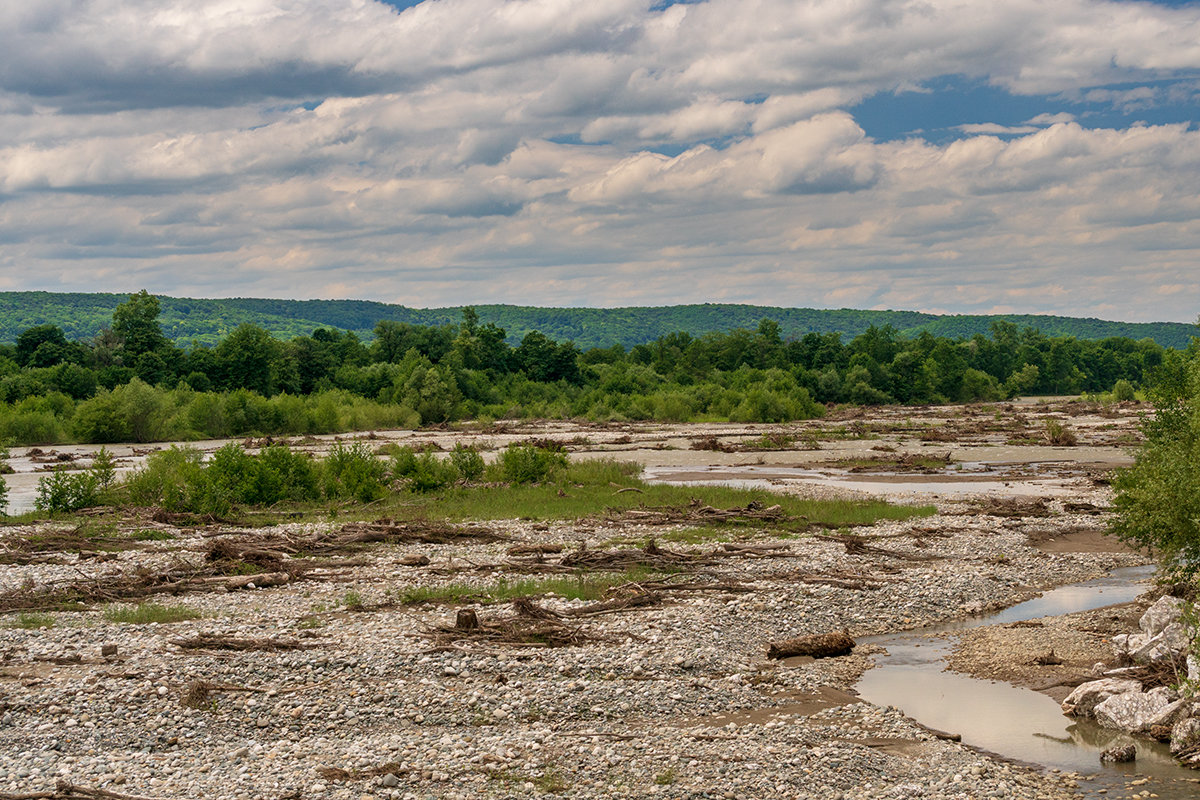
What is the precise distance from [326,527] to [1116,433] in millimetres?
66797

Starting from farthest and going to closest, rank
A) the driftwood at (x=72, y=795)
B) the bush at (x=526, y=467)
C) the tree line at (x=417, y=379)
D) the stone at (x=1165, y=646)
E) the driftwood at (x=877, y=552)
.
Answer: the tree line at (x=417, y=379), the bush at (x=526, y=467), the driftwood at (x=877, y=552), the stone at (x=1165, y=646), the driftwood at (x=72, y=795)

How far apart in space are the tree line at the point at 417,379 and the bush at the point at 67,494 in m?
45.9

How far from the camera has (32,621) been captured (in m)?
17.4

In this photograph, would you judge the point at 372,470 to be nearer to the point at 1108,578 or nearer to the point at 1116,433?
the point at 1108,578

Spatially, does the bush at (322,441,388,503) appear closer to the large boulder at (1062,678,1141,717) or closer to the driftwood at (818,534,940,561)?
the driftwood at (818,534,940,561)

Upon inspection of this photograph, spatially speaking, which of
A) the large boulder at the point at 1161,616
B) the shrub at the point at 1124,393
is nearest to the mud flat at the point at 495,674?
the large boulder at the point at 1161,616

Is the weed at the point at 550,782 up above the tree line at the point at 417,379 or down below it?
below

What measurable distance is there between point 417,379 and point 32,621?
85.2m

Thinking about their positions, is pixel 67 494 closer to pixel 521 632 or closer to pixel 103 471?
pixel 103 471

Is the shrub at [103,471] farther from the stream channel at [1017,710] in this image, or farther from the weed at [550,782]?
the weed at [550,782]

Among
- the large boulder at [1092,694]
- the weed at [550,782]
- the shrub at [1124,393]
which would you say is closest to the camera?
the weed at [550,782]

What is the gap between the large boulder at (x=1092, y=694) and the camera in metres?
13.9

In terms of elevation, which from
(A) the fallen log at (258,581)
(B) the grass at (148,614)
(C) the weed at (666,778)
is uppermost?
(C) the weed at (666,778)

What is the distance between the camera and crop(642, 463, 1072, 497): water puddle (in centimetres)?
4259
